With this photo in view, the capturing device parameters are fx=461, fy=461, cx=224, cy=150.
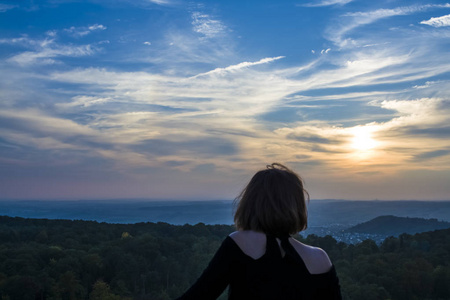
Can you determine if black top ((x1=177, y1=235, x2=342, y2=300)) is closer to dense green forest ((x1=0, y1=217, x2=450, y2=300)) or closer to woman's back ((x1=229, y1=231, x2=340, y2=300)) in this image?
woman's back ((x1=229, y1=231, x2=340, y2=300))

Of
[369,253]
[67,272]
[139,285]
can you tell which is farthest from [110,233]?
[369,253]

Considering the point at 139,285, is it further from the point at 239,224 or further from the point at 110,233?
the point at 239,224

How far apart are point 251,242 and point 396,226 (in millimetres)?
95253

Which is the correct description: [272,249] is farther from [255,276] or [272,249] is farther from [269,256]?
[255,276]

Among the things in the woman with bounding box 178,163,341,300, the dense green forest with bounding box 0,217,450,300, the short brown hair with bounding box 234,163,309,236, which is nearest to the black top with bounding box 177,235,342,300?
the woman with bounding box 178,163,341,300

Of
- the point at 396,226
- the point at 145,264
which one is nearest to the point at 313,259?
the point at 145,264

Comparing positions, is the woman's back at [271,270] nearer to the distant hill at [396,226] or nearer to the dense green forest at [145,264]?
the dense green forest at [145,264]

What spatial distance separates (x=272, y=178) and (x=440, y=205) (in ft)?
438

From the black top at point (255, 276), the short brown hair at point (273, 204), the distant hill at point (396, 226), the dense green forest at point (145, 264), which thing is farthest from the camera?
the distant hill at point (396, 226)

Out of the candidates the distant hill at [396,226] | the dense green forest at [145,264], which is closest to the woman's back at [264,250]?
the dense green forest at [145,264]

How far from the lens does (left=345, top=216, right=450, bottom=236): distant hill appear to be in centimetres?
8644

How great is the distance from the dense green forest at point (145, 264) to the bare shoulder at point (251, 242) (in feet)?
138

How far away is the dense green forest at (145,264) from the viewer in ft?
140

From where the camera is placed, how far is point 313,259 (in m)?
2.32
